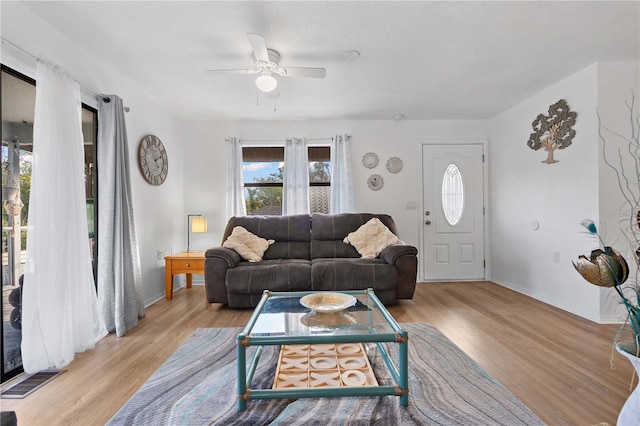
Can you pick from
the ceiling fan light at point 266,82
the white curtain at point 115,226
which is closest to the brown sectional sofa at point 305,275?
the white curtain at point 115,226

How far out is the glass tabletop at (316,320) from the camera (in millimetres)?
1473

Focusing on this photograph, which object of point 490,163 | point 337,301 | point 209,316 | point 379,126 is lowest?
point 209,316

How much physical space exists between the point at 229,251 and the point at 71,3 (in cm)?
230

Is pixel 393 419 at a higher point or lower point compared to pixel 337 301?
lower

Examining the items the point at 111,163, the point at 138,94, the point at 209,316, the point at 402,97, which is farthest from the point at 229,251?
the point at 402,97

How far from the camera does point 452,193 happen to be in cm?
434

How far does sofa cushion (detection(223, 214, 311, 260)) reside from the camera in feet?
11.9

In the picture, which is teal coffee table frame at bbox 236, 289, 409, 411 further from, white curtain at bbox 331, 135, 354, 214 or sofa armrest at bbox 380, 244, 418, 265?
white curtain at bbox 331, 135, 354, 214

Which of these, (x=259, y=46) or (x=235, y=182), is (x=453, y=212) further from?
(x=259, y=46)

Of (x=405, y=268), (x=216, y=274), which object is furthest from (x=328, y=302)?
(x=216, y=274)

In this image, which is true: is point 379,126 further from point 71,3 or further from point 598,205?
point 71,3

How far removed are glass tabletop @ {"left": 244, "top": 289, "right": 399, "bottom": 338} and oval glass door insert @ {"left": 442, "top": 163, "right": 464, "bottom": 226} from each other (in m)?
2.87

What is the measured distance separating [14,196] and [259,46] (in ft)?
6.28

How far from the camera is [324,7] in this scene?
193cm
